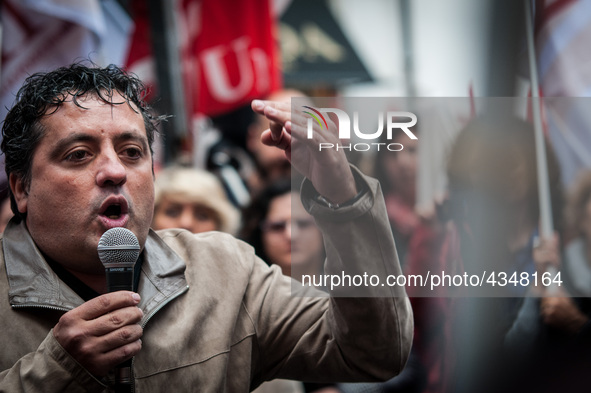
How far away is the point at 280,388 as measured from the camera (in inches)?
135

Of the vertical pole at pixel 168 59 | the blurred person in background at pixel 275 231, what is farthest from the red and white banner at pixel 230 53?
the blurred person in background at pixel 275 231

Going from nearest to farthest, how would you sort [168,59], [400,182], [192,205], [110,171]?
[110,171], [400,182], [192,205], [168,59]

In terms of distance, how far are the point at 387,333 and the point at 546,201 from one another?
746 mm

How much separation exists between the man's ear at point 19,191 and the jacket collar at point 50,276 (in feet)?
0.23

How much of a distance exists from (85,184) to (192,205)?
246 cm

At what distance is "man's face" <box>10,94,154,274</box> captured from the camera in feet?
7.18

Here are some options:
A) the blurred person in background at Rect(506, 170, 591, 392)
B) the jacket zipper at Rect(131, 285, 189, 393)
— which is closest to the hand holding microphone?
the jacket zipper at Rect(131, 285, 189, 393)

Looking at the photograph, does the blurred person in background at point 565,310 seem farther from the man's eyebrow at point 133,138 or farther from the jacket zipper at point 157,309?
the man's eyebrow at point 133,138

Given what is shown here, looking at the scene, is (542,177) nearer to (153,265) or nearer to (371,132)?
(371,132)

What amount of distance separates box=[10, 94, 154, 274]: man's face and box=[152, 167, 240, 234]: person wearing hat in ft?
7.06

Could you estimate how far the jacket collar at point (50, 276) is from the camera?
2.15m

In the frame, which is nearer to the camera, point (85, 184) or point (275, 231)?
point (85, 184)

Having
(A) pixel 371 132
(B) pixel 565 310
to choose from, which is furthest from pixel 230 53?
(B) pixel 565 310

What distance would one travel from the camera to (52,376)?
1.93m
